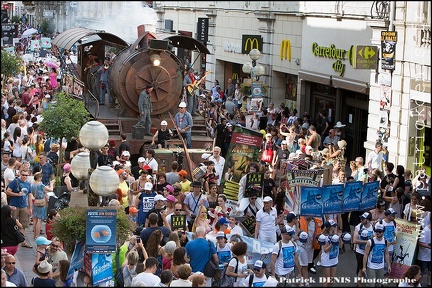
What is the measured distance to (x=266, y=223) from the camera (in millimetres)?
14328

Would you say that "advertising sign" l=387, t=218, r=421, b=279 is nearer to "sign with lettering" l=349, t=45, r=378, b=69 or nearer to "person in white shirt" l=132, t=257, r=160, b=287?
"person in white shirt" l=132, t=257, r=160, b=287

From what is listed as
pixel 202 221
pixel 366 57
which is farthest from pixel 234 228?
pixel 366 57

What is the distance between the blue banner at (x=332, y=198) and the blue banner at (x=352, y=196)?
5.0 inches

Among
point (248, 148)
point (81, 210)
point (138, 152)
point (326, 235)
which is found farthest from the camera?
point (138, 152)

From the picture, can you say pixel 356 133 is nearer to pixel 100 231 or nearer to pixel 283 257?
pixel 283 257

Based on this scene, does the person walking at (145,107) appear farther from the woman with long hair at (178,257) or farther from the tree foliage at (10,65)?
the tree foliage at (10,65)

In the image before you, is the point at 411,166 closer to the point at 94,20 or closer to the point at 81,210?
the point at 81,210

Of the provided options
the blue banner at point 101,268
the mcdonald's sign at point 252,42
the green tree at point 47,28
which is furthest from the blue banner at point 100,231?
the green tree at point 47,28

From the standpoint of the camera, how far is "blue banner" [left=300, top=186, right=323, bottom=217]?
48.0ft

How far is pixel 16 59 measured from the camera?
38.6 m

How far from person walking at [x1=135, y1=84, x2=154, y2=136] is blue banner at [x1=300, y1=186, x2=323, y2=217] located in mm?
8635

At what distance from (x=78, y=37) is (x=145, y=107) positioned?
4.44 m

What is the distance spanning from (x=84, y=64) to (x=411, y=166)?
1018cm

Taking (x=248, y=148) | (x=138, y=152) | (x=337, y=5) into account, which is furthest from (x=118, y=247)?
(x=337, y=5)
